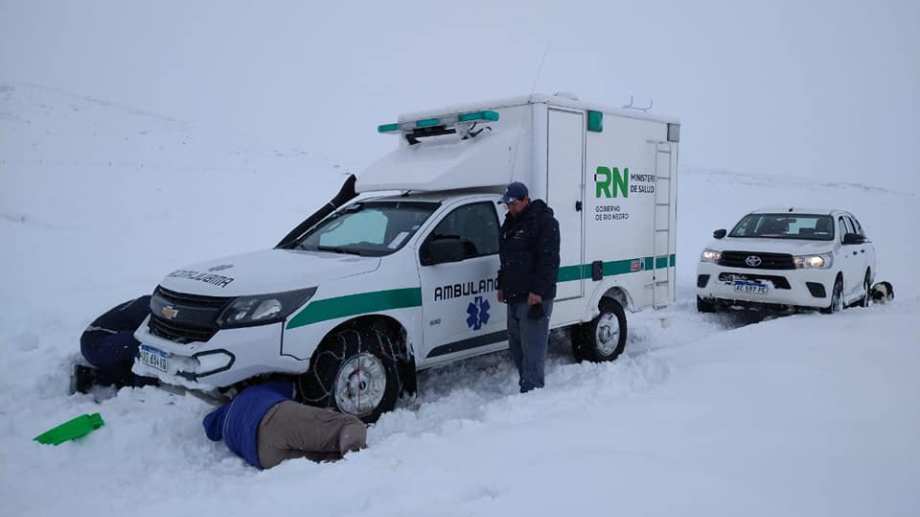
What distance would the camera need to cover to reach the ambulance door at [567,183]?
6.41 metres

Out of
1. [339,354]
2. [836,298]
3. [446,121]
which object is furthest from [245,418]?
[836,298]

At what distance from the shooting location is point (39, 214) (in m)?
14.7

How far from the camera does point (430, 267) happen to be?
5.61 meters

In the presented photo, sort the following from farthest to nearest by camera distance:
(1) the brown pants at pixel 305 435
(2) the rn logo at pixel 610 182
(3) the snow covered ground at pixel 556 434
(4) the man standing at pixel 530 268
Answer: (2) the rn logo at pixel 610 182
(4) the man standing at pixel 530 268
(1) the brown pants at pixel 305 435
(3) the snow covered ground at pixel 556 434

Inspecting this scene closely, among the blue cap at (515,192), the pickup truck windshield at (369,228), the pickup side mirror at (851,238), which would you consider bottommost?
the pickup side mirror at (851,238)

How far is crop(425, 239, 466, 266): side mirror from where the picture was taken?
539 centimetres

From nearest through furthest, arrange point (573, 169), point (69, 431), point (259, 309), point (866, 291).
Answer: point (69, 431), point (259, 309), point (573, 169), point (866, 291)

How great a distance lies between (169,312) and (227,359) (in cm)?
72

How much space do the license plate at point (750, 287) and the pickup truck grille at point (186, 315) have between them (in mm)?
7458

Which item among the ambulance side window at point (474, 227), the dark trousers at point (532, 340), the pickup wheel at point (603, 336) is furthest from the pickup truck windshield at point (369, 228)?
the pickup wheel at point (603, 336)

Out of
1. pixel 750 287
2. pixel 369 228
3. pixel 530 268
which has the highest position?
pixel 369 228

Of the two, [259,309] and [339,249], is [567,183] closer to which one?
[339,249]

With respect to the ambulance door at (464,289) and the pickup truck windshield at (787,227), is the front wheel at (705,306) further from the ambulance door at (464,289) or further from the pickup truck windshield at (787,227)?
the ambulance door at (464,289)

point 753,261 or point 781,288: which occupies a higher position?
point 753,261
